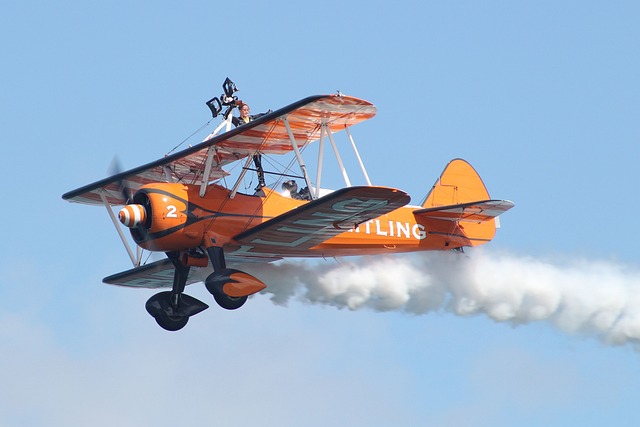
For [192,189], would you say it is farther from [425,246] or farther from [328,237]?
[425,246]

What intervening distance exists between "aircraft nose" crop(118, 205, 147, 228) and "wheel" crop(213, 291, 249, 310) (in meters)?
1.64

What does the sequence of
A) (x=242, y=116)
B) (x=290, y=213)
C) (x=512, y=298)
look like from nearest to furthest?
(x=290, y=213)
(x=242, y=116)
(x=512, y=298)

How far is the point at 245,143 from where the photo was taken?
28.4 meters

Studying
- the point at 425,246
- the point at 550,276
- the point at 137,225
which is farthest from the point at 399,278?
the point at 137,225

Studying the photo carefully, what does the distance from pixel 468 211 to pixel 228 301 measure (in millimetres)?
4958

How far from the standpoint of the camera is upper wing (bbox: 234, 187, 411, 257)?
1041 inches

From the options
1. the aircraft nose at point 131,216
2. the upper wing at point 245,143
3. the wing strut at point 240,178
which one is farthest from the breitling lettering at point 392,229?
the aircraft nose at point 131,216

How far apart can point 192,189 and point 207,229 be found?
670mm

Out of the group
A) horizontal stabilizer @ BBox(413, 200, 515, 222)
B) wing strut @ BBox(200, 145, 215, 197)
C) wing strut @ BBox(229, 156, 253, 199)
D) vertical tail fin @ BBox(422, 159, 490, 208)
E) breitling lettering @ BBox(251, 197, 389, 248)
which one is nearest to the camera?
breitling lettering @ BBox(251, 197, 389, 248)

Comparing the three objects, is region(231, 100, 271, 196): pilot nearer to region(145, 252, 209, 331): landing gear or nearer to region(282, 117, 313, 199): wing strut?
region(282, 117, 313, 199): wing strut

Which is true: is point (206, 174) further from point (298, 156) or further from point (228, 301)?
point (228, 301)

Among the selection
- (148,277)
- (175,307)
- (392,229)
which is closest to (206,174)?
(175,307)

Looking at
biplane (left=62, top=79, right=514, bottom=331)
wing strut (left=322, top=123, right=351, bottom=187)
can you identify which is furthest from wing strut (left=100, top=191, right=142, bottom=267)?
wing strut (left=322, top=123, right=351, bottom=187)

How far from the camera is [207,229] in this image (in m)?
27.9
